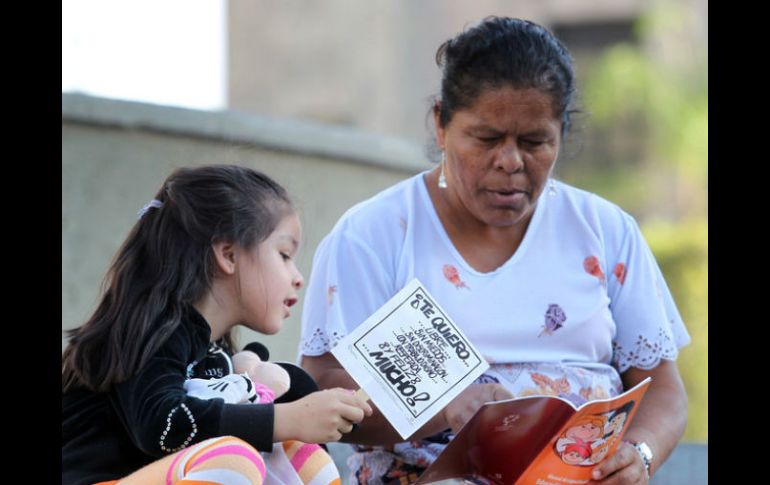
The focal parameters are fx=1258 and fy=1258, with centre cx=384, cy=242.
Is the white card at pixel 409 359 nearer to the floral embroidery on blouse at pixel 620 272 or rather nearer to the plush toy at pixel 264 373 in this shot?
the plush toy at pixel 264 373

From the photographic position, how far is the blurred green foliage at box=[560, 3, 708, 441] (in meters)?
14.0

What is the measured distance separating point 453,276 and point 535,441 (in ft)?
2.03

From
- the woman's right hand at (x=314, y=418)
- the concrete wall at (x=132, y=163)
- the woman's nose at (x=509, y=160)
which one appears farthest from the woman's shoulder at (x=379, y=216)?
the concrete wall at (x=132, y=163)

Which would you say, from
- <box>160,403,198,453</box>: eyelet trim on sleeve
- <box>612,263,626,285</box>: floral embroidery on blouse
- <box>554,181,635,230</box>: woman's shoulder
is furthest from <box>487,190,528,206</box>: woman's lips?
<box>160,403,198,453</box>: eyelet trim on sleeve

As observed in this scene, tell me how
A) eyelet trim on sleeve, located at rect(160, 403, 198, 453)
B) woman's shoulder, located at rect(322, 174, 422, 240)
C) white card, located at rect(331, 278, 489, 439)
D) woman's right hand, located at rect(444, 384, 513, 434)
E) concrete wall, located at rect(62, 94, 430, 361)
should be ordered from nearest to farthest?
eyelet trim on sleeve, located at rect(160, 403, 198, 453) < white card, located at rect(331, 278, 489, 439) < woman's right hand, located at rect(444, 384, 513, 434) < woman's shoulder, located at rect(322, 174, 422, 240) < concrete wall, located at rect(62, 94, 430, 361)

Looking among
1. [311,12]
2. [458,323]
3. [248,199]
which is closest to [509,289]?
[458,323]

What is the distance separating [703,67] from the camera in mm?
14352

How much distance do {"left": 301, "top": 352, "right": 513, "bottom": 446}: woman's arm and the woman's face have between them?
0.48m

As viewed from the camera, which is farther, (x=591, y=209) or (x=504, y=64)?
(x=591, y=209)

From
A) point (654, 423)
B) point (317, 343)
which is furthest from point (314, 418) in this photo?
point (654, 423)

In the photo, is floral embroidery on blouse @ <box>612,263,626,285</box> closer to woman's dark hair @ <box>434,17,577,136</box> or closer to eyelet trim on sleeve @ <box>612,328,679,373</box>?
eyelet trim on sleeve @ <box>612,328,679,373</box>

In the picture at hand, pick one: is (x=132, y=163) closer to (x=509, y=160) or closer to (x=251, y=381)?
(x=509, y=160)

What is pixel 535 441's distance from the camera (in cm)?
259
